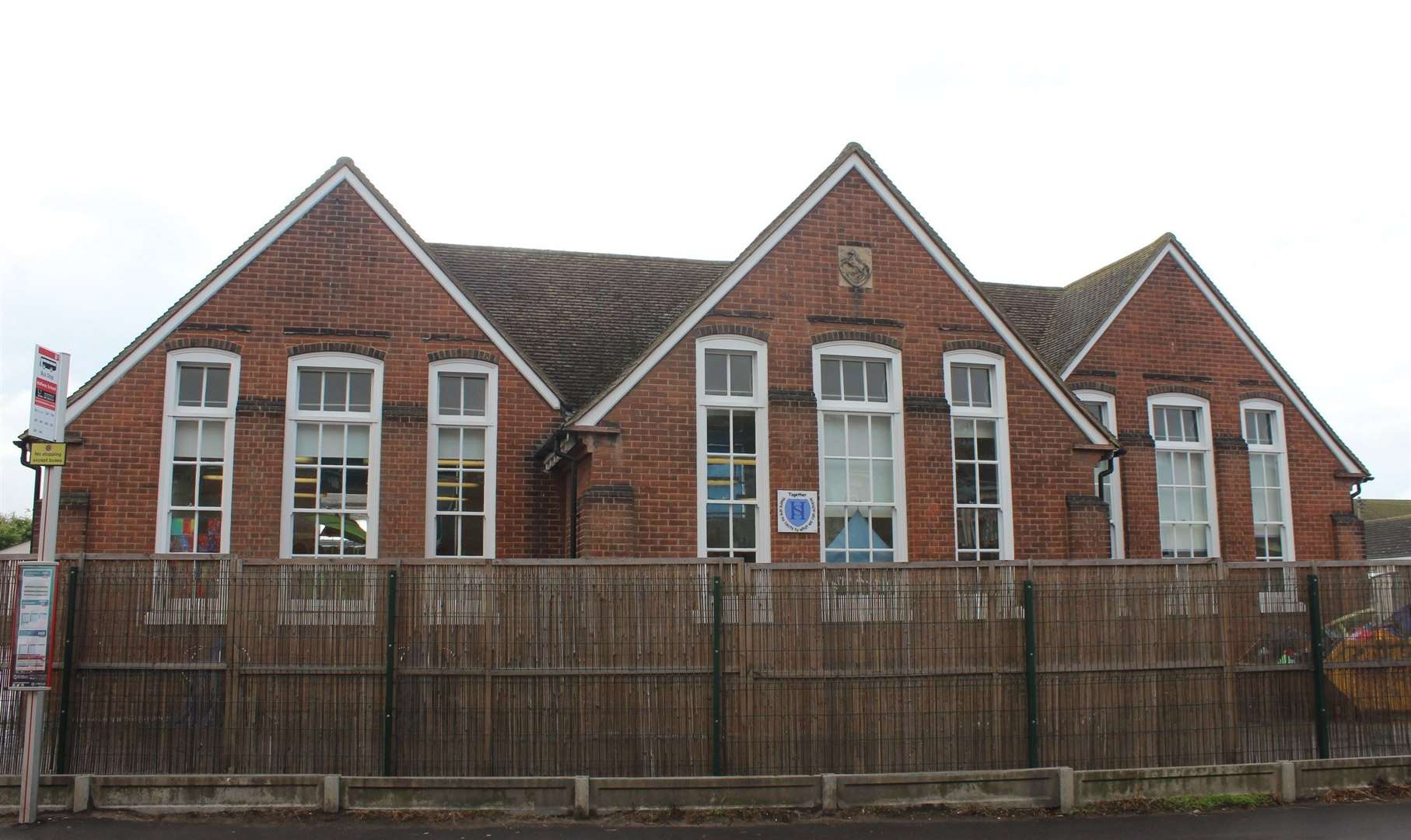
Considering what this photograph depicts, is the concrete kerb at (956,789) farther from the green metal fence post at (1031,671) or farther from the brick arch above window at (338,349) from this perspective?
the brick arch above window at (338,349)

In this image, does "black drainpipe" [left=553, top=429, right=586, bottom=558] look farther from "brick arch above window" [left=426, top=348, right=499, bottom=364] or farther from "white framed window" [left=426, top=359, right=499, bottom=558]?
"brick arch above window" [left=426, top=348, right=499, bottom=364]

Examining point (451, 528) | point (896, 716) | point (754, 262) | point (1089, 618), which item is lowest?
point (896, 716)

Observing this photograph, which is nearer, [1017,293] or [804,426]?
[804,426]

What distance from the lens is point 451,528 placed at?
55.1 feet

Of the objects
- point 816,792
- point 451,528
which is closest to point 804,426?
point 451,528

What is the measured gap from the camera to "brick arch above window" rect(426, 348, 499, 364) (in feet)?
55.8

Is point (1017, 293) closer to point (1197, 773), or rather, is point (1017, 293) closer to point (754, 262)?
point (754, 262)

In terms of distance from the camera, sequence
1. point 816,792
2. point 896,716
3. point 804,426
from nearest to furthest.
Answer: point 816,792, point 896,716, point 804,426

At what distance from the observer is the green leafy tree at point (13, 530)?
74500 millimetres

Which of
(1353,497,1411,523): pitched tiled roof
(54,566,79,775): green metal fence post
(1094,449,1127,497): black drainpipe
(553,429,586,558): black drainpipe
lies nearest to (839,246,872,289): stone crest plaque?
(553,429,586,558): black drainpipe

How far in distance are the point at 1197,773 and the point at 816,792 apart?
11.8ft

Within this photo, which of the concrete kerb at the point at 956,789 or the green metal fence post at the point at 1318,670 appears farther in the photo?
the green metal fence post at the point at 1318,670

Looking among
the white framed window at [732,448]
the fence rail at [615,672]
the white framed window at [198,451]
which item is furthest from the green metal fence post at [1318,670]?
the white framed window at [198,451]

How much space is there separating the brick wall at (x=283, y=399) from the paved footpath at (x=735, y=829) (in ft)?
21.0
